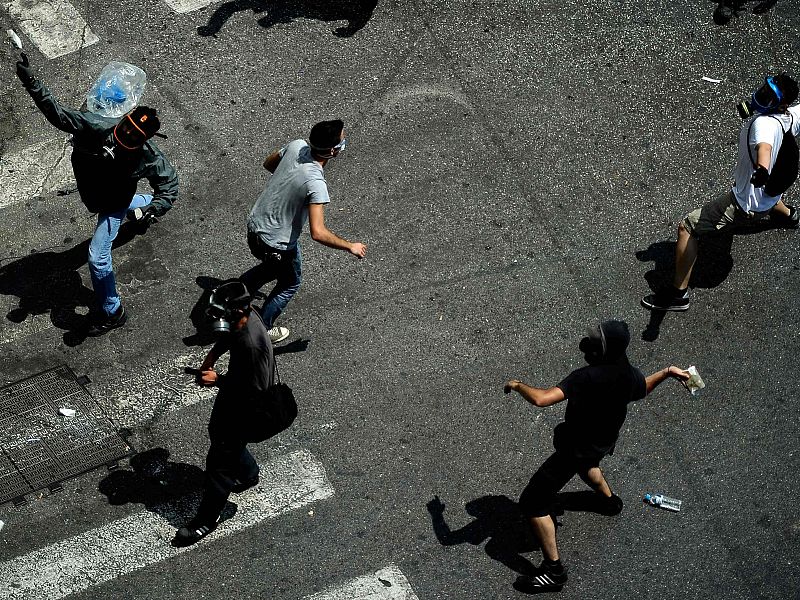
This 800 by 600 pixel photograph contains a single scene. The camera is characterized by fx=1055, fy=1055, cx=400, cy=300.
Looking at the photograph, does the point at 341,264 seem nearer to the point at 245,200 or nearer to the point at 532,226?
the point at 245,200

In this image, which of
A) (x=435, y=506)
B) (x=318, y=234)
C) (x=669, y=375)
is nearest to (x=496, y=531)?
(x=435, y=506)

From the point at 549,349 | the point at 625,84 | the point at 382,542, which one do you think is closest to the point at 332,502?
the point at 382,542

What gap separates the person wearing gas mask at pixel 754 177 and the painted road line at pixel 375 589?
3.12 meters

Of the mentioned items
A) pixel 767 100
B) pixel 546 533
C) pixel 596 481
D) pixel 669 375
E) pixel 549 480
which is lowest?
pixel 546 533

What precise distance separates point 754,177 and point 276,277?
362 centimetres

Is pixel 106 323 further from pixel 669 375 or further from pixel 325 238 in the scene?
pixel 669 375

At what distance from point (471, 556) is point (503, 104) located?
456cm

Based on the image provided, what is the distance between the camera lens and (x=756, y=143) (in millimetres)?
7895

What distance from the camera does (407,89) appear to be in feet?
32.7

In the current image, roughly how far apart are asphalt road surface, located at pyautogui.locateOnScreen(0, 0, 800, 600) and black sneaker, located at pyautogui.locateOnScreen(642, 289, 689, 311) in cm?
9

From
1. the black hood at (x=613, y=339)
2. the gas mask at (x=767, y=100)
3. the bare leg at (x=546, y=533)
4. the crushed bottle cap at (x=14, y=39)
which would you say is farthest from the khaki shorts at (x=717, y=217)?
the crushed bottle cap at (x=14, y=39)

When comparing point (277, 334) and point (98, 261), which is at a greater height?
point (98, 261)

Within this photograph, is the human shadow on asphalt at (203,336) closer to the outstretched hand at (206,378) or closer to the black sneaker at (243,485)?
the black sneaker at (243,485)

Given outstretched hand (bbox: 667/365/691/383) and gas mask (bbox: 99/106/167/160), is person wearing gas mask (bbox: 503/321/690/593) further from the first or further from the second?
gas mask (bbox: 99/106/167/160)
